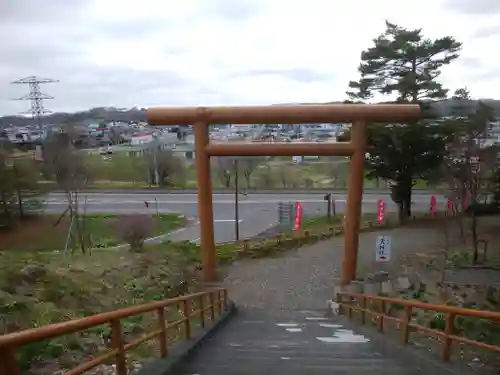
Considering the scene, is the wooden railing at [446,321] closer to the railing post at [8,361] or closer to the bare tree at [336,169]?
the railing post at [8,361]

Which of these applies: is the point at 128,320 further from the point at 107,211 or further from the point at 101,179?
the point at 101,179

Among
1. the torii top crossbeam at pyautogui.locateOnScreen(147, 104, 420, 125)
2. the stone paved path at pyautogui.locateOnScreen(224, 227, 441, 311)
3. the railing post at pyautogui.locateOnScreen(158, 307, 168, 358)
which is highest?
the torii top crossbeam at pyautogui.locateOnScreen(147, 104, 420, 125)

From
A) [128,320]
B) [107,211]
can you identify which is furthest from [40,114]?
[128,320]

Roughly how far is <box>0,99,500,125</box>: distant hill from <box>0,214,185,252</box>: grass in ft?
14.1

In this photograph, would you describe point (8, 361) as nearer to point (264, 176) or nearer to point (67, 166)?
point (67, 166)

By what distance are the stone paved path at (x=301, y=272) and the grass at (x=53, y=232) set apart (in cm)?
719

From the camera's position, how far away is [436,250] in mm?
17031

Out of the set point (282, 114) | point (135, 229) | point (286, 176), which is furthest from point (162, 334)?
point (286, 176)

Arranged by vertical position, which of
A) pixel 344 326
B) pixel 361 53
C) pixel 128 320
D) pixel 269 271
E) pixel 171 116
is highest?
pixel 361 53

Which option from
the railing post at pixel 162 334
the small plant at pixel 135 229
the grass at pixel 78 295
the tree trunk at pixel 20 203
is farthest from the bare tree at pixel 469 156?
the tree trunk at pixel 20 203

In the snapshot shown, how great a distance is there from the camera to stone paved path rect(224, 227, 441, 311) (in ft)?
43.7

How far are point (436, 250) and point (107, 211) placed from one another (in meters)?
17.2

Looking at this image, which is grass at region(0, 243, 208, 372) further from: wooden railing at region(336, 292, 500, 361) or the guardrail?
the guardrail

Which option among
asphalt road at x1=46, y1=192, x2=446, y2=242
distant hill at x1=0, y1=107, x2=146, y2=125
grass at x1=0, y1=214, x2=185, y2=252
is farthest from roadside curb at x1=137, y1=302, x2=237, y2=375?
asphalt road at x1=46, y1=192, x2=446, y2=242
